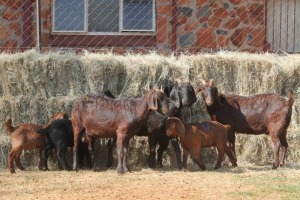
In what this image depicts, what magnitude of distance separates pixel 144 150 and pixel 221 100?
158 centimetres

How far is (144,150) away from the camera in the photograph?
12.9 m

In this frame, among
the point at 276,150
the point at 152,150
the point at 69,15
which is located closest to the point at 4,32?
the point at 69,15

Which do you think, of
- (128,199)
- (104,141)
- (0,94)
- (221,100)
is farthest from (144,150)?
(128,199)

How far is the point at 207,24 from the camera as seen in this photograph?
1842 centimetres

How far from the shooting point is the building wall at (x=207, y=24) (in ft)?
59.1

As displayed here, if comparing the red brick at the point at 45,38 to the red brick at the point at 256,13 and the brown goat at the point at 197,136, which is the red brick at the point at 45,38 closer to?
the red brick at the point at 256,13

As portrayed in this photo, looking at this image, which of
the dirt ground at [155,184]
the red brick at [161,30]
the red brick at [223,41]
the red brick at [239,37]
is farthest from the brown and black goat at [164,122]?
the red brick at [239,37]

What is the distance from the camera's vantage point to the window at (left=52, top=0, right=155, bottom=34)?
711 inches

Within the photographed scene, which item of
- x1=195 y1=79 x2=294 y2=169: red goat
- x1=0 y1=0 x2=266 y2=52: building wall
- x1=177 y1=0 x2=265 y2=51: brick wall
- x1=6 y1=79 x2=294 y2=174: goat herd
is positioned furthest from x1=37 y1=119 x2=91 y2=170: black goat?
x1=177 y1=0 x2=265 y2=51: brick wall

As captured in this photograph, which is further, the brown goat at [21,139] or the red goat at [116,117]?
the brown goat at [21,139]

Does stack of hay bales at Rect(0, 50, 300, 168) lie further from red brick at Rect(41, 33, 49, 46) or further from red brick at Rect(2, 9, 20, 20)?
red brick at Rect(2, 9, 20, 20)

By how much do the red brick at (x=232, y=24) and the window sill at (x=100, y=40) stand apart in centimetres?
186

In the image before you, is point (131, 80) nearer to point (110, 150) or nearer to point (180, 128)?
point (110, 150)

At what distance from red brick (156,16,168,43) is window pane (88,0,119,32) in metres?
1.01
